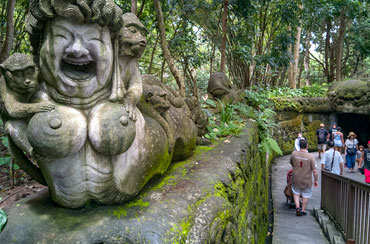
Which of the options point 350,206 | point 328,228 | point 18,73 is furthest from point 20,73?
point 328,228

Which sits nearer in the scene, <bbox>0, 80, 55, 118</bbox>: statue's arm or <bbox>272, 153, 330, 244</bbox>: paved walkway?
<bbox>0, 80, 55, 118</bbox>: statue's arm

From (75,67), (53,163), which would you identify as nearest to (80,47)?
(75,67)

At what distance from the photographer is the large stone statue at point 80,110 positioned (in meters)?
1.83

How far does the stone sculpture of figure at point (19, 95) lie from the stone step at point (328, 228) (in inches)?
193

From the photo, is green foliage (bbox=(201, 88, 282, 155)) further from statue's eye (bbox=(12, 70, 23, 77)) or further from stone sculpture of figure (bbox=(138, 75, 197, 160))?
statue's eye (bbox=(12, 70, 23, 77))

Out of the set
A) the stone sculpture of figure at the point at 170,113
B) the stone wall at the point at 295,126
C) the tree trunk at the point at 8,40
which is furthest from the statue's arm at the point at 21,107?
the stone wall at the point at 295,126

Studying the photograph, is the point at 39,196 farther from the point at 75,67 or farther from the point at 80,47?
the point at 80,47

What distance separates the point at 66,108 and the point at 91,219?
0.75 metres

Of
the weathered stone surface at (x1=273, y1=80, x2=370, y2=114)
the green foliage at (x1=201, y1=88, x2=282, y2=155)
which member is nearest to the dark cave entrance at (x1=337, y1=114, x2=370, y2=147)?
the weathered stone surface at (x1=273, y1=80, x2=370, y2=114)

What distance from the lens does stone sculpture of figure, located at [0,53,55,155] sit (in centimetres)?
188

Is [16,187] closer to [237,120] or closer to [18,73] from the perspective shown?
[18,73]

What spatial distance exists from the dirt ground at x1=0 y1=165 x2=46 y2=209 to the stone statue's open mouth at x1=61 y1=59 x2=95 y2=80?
101 inches

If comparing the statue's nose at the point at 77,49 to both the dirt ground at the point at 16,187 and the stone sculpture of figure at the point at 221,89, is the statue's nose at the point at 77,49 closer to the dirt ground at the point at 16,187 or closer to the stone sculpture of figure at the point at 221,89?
the dirt ground at the point at 16,187

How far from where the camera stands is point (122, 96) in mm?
2193
